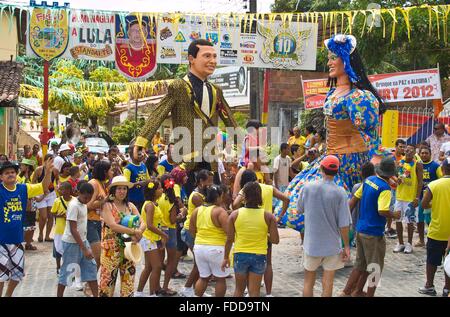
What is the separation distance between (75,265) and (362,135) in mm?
3660

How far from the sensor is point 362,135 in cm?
800

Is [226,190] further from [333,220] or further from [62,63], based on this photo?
[62,63]

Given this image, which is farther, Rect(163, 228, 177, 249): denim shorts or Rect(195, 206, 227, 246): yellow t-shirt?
Rect(163, 228, 177, 249): denim shorts

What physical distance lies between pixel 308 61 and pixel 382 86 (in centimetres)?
192

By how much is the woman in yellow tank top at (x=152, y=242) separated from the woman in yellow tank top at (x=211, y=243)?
2.08 ft

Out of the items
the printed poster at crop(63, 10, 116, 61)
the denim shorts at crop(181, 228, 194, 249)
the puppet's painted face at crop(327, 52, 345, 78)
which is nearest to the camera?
the denim shorts at crop(181, 228, 194, 249)

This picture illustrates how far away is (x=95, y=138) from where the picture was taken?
3167 cm

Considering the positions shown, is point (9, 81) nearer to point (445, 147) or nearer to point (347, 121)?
point (445, 147)

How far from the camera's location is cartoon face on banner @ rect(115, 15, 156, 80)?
14281 millimetres

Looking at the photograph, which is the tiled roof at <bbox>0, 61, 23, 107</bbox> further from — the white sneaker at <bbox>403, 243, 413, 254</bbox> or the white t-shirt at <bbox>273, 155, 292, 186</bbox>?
the white sneaker at <bbox>403, 243, 413, 254</bbox>

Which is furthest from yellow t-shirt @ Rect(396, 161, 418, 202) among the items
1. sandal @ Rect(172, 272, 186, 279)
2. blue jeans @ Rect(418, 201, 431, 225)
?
sandal @ Rect(172, 272, 186, 279)

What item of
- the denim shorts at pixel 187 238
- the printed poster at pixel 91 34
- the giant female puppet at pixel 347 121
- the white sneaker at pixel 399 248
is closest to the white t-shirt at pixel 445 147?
the white sneaker at pixel 399 248

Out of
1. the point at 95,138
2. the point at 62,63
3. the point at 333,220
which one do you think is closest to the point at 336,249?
the point at 333,220

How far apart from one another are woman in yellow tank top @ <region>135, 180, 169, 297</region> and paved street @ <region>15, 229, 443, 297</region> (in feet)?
2.12
